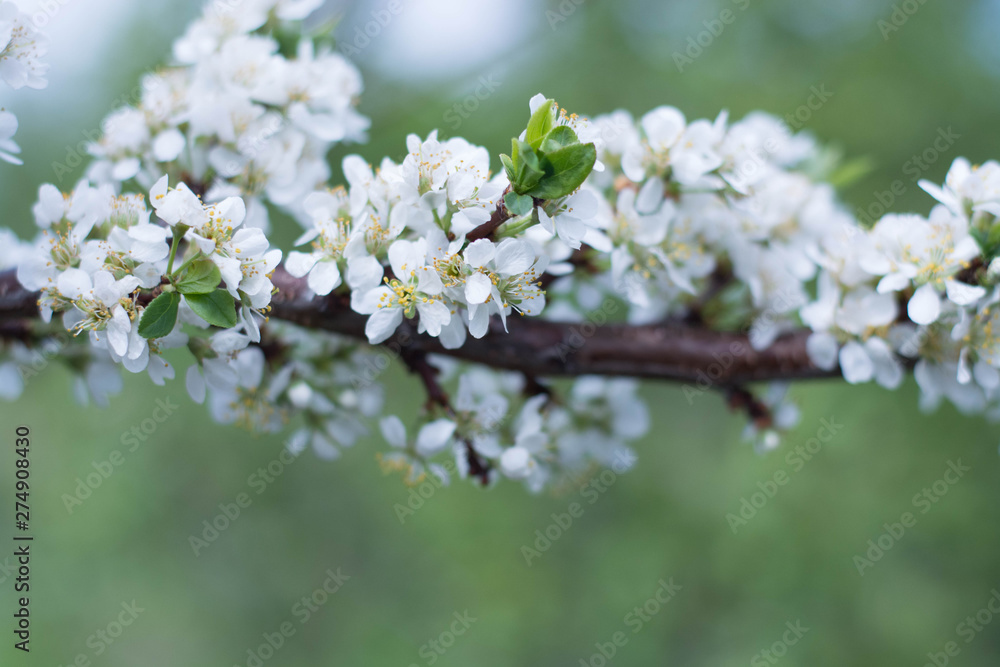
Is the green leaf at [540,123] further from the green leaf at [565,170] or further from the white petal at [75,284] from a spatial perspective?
the white petal at [75,284]

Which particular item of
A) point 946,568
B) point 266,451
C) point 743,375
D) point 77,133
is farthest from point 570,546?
point 77,133

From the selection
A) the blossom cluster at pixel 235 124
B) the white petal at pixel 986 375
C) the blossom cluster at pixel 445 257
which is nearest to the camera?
the blossom cluster at pixel 445 257

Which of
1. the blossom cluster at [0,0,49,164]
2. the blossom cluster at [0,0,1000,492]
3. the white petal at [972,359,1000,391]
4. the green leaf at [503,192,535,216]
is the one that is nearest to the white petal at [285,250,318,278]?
the blossom cluster at [0,0,1000,492]

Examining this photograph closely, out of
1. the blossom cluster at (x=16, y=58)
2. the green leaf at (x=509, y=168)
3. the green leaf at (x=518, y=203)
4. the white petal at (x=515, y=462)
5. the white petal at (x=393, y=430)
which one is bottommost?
the white petal at (x=515, y=462)

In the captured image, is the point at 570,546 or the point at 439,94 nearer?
the point at 439,94

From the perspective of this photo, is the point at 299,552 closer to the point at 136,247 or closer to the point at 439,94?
the point at 439,94

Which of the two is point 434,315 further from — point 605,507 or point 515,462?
point 605,507

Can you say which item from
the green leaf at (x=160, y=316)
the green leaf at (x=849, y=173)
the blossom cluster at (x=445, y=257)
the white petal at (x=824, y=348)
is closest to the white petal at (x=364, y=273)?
the blossom cluster at (x=445, y=257)
